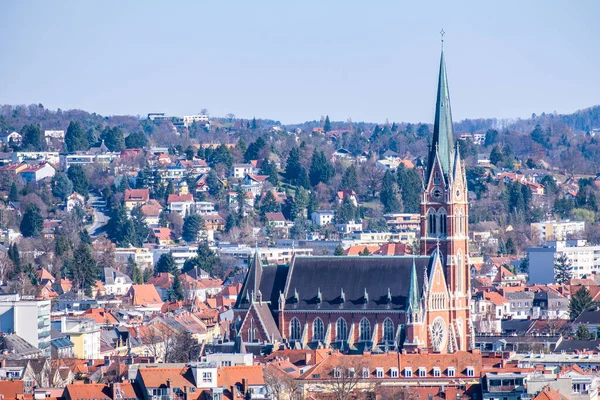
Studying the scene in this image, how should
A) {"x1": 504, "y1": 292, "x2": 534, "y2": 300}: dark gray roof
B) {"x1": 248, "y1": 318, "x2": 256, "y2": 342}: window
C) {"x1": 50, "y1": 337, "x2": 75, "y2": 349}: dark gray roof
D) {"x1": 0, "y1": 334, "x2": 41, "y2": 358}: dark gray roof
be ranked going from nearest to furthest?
1. {"x1": 248, "y1": 318, "x2": 256, "y2": 342}: window
2. {"x1": 0, "y1": 334, "x2": 41, "y2": 358}: dark gray roof
3. {"x1": 50, "y1": 337, "x2": 75, "y2": 349}: dark gray roof
4. {"x1": 504, "y1": 292, "x2": 534, "y2": 300}: dark gray roof

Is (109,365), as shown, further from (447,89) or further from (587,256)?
(587,256)

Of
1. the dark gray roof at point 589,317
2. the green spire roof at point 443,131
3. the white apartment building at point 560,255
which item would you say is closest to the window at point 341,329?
the green spire roof at point 443,131

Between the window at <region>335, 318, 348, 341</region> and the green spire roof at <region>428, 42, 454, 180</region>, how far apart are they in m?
8.91

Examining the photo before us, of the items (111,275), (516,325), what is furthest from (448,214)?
(111,275)

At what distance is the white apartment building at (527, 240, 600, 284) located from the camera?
563 feet

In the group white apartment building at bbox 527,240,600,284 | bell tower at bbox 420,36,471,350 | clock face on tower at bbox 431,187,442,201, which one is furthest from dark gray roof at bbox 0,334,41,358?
white apartment building at bbox 527,240,600,284

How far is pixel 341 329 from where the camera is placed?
102m

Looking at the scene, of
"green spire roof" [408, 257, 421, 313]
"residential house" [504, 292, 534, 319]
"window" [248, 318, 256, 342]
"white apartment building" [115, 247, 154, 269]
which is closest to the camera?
"green spire roof" [408, 257, 421, 313]

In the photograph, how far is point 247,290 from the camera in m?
104

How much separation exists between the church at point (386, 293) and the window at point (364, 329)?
45 millimetres

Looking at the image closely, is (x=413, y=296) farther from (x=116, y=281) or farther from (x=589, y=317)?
(x=116, y=281)

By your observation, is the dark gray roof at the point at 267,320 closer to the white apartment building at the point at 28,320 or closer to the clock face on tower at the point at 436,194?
the clock face on tower at the point at 436,194

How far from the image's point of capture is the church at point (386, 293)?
101 meters

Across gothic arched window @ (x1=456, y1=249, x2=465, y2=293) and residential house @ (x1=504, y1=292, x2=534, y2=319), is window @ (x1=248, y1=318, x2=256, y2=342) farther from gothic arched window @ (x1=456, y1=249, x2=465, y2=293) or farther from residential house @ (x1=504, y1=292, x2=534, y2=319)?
residential house @ (x1=504, y1=292, x2=534, y2=319)
